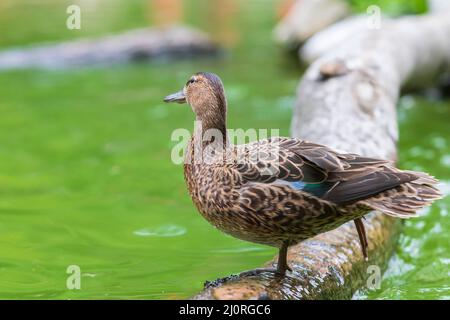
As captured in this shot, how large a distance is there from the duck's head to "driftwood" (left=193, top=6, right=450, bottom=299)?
0.93m

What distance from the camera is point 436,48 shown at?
956cm

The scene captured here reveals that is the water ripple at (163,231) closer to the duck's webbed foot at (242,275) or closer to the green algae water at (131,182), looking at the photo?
the green algae water at (131,182)

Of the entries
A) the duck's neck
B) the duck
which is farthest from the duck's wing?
the duck's neck

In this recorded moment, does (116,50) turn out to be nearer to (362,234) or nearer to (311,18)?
(311,18)

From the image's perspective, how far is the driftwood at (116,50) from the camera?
43.7 ft

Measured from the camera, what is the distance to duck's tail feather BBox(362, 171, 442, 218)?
156 inches

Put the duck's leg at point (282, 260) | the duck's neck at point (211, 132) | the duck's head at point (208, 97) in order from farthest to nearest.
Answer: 1. the duck's head at point (208, 97)
2. the duck's neck at point (211, 132)
3. the duck's leg at point (282, 260)

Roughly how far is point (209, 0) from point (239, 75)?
9.21m

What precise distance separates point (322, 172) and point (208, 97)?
95 cm

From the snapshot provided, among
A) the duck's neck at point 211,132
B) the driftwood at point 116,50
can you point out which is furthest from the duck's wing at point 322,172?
the driftwood at point 116,50

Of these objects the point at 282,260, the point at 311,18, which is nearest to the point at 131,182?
the point at 282,260

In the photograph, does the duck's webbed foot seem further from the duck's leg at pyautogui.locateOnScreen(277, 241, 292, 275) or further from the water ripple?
the water ripple

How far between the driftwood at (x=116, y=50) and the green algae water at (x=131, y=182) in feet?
1.11
